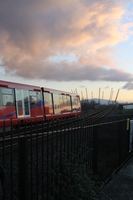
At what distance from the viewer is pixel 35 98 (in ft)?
44.6

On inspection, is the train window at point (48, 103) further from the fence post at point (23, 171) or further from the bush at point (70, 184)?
the fence post at point (23, 171)

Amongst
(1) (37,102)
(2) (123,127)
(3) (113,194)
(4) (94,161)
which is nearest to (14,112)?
(1) (37,102)

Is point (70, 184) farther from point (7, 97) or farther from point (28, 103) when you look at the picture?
point (28, 103)

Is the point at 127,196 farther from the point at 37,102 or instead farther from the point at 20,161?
the point at 37,102

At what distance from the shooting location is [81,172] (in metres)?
3.66

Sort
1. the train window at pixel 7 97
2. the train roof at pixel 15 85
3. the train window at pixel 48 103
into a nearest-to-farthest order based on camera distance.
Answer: the train window at pixel 7 97, the train roof at pixel 15 85, the train window at pixel 48 103

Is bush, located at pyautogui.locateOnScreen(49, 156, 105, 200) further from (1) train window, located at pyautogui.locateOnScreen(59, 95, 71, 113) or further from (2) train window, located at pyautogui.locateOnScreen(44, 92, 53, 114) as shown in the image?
(1) train window, located at pyautogui.locateOnScreen(59, 95, 71, 113)

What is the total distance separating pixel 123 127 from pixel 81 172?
3760 millimetres

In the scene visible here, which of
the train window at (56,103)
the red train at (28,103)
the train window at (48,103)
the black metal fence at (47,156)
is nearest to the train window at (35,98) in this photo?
the red train at (28,103)

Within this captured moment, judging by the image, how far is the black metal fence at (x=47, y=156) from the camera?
8.61 feet

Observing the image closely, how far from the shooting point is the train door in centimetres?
1190

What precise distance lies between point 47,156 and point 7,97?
868 cm

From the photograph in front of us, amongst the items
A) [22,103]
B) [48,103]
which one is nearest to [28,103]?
[22,103]

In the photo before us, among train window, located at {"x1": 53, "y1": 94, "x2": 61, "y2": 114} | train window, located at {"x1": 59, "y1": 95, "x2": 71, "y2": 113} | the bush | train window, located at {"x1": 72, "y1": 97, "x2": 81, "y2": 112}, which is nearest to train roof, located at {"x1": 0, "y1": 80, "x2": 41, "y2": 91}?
train window, located at {"x1": 53, "y1": 94, "x2": 61, "y2": 114}
